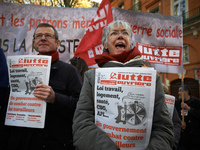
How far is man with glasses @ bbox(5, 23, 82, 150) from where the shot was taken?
138cm

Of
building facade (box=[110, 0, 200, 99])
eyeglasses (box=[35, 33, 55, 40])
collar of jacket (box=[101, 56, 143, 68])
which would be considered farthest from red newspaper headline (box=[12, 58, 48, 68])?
building facade (box=[110, 0, 200, 99])

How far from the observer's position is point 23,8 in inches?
133

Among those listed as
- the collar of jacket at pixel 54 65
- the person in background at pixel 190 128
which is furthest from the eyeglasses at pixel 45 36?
the person in background at pixel 190 128

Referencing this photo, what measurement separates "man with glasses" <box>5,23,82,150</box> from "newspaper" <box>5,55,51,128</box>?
0.07 metres

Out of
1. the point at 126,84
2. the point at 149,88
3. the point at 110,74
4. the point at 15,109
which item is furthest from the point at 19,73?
the point at 149,88

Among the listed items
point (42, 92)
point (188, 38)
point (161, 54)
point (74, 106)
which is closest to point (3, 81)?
point (42, 92)

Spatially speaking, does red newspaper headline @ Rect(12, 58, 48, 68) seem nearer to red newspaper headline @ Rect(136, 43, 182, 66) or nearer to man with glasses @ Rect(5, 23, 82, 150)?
man with glasses @ Rect(5, 23, 82, 150)

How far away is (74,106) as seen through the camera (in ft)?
4.87

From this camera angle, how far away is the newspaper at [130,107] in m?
0.97

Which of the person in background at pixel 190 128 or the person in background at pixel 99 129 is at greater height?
the person in background at pixel 99 129

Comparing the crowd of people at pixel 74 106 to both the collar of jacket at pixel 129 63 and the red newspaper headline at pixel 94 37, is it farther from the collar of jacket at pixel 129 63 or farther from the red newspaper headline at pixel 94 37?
the red newspaper headline at pixel 94 37

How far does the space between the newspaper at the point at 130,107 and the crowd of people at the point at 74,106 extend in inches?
2.1

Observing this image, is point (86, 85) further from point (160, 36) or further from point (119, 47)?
point (160, 36)

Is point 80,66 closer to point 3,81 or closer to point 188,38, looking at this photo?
point 3,81
